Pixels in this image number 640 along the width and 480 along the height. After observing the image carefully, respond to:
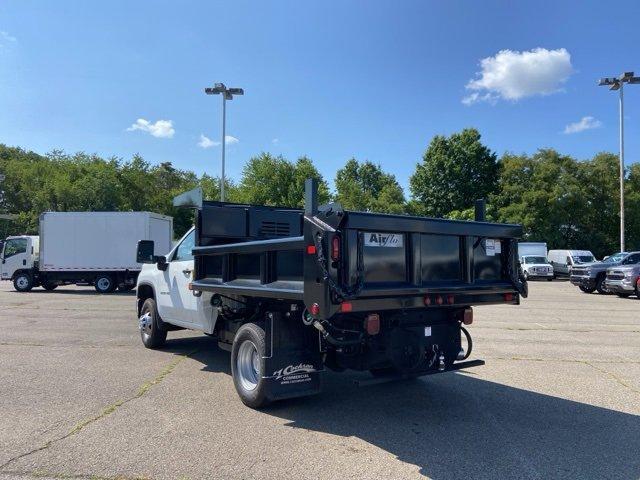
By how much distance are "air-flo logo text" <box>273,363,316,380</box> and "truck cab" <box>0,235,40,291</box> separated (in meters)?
21.3

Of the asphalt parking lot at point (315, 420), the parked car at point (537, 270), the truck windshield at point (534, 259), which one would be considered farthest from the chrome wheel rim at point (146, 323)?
the truck windshield at point (534, 259)

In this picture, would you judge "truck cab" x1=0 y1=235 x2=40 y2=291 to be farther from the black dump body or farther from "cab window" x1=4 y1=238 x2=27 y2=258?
the black dump body

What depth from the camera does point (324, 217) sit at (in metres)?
4.35

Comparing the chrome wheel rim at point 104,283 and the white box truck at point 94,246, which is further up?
the white box truck at point 94,246

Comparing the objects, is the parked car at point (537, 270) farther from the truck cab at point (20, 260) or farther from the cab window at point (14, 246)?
the cab window at point (14, 246)

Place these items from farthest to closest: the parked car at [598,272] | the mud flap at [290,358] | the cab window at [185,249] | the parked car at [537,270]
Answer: the parked car at [537,270], the parked car at [598,272], the cab window at [185,249], the mud flap at [290,358]

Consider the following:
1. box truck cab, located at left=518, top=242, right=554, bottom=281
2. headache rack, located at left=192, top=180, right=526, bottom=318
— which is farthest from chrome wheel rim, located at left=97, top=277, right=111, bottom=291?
box truck cab, located at left=518, top=242, right=554, bottom=281

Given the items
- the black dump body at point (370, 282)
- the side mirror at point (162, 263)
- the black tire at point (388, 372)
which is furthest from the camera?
the side mirror at point (162, 263)

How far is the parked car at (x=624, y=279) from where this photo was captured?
20203 mm

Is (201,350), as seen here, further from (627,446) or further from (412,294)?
(627,446)

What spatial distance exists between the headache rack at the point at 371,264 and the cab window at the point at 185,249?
1.04 meters

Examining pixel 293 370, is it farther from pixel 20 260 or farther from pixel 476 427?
pixel 20 260

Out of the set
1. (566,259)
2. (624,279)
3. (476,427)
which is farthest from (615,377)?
(566,259)

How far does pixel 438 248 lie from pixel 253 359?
245 cm
